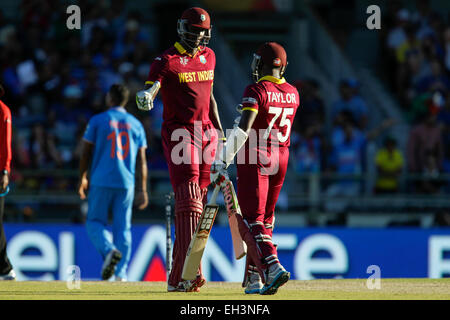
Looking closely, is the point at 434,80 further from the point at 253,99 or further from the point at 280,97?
the point at 253,99

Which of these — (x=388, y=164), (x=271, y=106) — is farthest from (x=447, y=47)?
(x=271, y=106)

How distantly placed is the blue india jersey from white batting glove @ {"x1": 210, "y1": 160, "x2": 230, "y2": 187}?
9.90ft

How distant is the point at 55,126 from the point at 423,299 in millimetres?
11116

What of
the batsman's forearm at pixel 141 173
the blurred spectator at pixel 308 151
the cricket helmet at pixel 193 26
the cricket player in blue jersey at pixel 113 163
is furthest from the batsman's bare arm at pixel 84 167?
the blurred spectator at pixel 308 151

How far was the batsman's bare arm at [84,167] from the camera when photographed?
12234 mm

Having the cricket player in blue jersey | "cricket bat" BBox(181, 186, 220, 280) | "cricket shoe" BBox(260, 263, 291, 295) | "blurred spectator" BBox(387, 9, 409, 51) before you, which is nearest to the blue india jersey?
the cricket player in blue jersey

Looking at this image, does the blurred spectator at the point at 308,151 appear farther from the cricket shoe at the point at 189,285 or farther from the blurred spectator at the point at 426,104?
the cricket shoe at the point at 189,285

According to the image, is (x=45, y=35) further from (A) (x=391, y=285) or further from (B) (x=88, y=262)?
(A) (x=391, y=285)

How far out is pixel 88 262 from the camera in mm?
16719

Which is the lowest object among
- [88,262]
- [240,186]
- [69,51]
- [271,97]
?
[88,262]

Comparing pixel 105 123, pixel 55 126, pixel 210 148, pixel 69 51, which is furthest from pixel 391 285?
pixel 69 51

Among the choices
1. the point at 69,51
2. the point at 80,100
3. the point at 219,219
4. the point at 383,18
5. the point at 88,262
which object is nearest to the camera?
the point at 88,262

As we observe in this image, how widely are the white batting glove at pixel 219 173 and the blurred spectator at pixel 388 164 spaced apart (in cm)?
897

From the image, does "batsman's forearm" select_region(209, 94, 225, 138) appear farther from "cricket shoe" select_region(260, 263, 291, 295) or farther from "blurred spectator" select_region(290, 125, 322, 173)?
"blurred spectator" select_region(290, 125, 322, 173)
